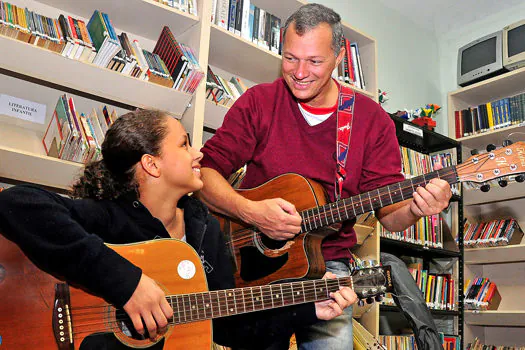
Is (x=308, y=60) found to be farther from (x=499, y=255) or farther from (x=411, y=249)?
(x=499, y=255)

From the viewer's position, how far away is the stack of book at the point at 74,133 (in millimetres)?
2301

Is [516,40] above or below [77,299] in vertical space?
above

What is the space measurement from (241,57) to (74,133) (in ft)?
3.98

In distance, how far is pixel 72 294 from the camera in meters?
1.34

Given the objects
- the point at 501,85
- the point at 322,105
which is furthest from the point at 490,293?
the point at 322,105

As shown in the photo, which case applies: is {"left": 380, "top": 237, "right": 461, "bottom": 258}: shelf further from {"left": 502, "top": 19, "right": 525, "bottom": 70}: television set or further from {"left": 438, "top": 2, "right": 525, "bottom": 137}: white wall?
{"left": 502, "top": 19, "right": 525, "bottom": 70}: television set

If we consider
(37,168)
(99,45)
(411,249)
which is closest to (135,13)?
(99,45)

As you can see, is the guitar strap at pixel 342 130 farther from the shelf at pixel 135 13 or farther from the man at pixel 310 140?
the shelf at pixel 135 13

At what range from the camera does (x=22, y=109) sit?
2.61 meters

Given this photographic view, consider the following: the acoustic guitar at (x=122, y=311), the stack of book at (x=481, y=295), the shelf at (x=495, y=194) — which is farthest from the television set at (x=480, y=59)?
the acoustic guitar at (x=122, y=311)

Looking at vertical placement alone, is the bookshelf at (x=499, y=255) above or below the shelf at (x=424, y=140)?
below

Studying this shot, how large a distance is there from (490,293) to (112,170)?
3.49 m

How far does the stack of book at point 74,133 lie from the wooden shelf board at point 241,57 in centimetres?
81

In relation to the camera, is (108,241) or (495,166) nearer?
(108,241)
